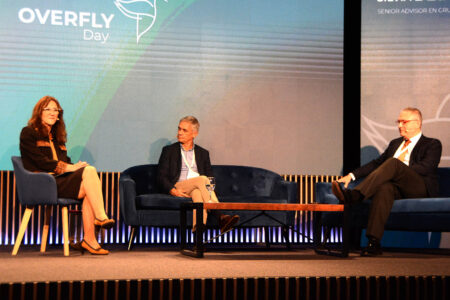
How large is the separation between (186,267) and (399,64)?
149 inches

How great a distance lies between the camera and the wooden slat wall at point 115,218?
5.68 metres

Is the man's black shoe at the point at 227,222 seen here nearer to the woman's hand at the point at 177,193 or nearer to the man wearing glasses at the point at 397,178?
the woman's hand at the point at 177,193

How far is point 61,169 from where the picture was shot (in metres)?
4.52

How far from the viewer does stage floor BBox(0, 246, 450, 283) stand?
304cm

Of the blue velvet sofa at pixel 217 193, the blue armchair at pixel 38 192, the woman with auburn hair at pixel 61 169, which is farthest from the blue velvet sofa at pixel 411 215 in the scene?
the blue armchair at pixel 38 192

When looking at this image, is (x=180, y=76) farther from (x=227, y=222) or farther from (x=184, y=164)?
(x=227, y=222)

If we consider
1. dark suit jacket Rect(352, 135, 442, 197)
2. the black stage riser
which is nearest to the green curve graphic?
dark suit jacket Rect(352, 135, 442, 197)

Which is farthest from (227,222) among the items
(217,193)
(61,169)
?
(61,169)

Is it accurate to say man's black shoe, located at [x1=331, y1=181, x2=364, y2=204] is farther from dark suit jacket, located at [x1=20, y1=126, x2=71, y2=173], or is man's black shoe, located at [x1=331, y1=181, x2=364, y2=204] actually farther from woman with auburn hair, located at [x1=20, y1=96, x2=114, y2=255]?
dark suit jacket, located at [x1=20, y1=126, x2=71, y2=173]

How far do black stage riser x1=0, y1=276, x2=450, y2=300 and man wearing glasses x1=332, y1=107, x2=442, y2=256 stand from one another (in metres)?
1.31

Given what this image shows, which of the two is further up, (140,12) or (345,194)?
(140,12)

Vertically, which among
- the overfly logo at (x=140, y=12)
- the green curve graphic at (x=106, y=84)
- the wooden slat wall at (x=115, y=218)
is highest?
the overfly logo at (x=140, y=12)

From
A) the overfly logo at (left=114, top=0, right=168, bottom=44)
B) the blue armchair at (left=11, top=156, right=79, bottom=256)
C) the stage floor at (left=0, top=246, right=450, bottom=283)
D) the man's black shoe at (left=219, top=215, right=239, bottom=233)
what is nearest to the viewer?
the stage floor at (left=0, top=246, right=450, bottom=283)

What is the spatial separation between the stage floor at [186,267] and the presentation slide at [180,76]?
1822 millimetres
